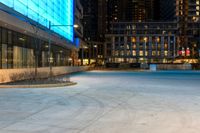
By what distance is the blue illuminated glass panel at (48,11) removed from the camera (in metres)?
46.8

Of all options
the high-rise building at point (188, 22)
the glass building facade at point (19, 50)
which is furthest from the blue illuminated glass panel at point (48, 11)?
the high-rise building at point (188, 22)

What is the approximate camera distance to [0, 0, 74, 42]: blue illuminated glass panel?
4677cm

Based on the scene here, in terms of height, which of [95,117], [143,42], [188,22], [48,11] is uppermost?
[188,22]

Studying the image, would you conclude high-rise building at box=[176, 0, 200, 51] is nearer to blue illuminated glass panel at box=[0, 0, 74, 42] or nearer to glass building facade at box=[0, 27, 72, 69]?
blue illuminated glass panel at box=[0, 0, 74, 42]

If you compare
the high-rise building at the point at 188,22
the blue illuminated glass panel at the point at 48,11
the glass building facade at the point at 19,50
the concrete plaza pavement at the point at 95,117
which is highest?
the high-rise building at the point at 188,22

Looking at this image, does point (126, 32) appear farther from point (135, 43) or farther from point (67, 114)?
point (67, 114)

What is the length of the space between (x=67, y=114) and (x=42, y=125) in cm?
242

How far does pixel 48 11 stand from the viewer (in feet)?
213

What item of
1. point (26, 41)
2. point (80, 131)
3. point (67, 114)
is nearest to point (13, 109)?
point (67, 114)

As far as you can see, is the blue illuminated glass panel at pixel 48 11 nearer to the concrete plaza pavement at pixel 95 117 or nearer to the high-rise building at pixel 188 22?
the concrete plaza pavement at pixel 95 117

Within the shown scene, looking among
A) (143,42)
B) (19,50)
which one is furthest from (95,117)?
(143,42)

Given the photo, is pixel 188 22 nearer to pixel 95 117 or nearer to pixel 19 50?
pixel 19 50

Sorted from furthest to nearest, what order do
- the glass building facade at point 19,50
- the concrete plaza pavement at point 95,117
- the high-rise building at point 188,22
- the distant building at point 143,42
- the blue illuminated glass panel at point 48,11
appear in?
the high-rise building at point 188,22
the distant building at point 143,42
the blue illuminated glass panel at point 48,11
the glass building facade at point 19,50
the concrete plaza pavement at point 95,117

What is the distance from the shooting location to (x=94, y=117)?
1270cm
